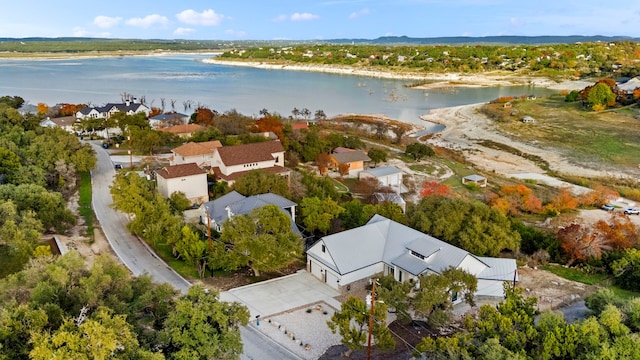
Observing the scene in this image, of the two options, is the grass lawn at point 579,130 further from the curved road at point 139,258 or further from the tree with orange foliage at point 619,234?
the curved road at point 139,258

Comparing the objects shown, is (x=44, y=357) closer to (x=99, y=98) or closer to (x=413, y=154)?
(x=413, y=154)

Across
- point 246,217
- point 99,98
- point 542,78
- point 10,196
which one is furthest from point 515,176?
point 542,78

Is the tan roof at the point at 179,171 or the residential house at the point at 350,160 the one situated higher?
the tan roof at the point at 179,171

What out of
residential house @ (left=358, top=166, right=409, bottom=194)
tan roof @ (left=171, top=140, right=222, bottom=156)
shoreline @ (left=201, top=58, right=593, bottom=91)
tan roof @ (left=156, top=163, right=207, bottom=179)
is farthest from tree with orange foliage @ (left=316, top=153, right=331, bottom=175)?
shoreline @ (left=201, top=58, right=593, bottom=91)

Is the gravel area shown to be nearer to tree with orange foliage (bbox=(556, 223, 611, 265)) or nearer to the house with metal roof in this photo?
the house with metal roof

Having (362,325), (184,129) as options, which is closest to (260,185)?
(362,325)

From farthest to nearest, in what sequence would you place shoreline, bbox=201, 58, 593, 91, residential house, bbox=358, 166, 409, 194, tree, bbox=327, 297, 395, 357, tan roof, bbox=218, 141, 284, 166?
shoreline, bbox=201, 58, 593, 91 < residential house, bbox=358, 166, 409, 194 < tan roof, bbox=218, 141, 284, 166 < tree, bbox=327, 297, 395, 357

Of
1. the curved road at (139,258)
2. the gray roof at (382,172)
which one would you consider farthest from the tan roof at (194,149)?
the gray roof at (382,172)
